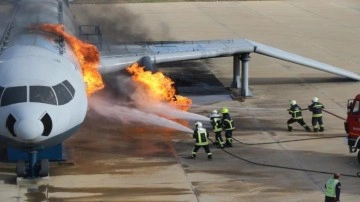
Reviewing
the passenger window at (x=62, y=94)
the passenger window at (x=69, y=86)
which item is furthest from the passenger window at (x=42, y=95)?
the passenger window at (x=69, y=86)

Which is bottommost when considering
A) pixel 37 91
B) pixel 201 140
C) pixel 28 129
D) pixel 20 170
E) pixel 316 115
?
pixel 20 170

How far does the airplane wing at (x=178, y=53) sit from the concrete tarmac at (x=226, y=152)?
4.65 ft

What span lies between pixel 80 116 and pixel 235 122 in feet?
31.1

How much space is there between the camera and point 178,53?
125ft

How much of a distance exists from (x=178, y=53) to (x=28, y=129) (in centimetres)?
1494

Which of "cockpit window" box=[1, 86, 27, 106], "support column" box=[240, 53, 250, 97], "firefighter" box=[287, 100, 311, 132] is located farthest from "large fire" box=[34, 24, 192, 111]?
"cockpit window" box=[1, 86, 27, 106]

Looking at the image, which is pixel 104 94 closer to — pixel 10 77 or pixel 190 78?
pixel 190 78

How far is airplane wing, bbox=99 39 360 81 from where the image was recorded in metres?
36.1

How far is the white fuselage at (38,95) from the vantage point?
956 inches

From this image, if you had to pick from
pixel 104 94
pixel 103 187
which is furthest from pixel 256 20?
pixel 103 187

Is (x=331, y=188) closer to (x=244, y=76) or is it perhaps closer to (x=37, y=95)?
(x=37, y=95)

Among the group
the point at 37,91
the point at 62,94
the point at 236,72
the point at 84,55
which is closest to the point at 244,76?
the point at 236,72

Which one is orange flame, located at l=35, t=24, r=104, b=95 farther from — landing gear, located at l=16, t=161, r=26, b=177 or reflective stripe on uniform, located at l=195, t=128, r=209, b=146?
landing gear, located at l=16, t=161, r=26, b=177

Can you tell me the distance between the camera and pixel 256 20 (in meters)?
62.8
